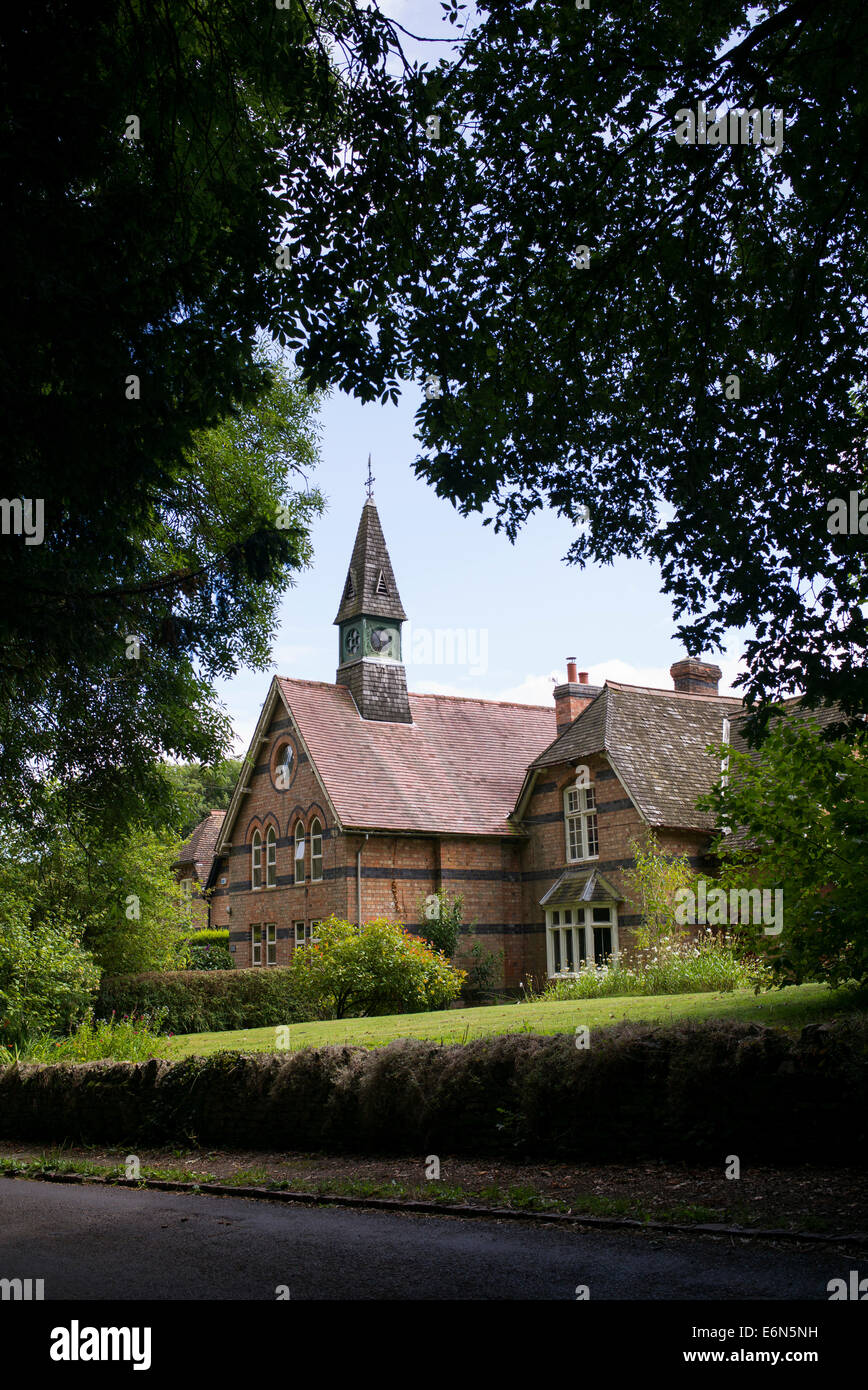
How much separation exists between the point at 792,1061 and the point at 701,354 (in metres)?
5.33

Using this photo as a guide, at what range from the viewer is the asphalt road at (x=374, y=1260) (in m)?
5.65

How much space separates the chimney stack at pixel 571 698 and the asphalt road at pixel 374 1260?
26007 mm

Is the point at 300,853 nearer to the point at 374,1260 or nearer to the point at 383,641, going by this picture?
the point at 383,641

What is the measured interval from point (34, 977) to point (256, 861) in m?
14.8

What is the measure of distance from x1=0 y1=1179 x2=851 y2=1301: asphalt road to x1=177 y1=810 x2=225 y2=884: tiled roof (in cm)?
4380

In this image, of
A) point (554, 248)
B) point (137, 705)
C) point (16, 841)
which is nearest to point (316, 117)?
point (554, 248)

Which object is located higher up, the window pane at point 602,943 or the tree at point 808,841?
the tree at point 808,841

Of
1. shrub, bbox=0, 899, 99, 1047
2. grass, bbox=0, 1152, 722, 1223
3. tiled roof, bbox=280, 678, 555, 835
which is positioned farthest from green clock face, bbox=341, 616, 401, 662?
grass, bbox=0, 1152, 722, 1223

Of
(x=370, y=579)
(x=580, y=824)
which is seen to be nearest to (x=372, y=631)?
(x=370, y=579)

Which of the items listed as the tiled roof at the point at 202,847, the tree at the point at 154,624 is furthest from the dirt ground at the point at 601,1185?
the tiled roof at the point at 202,847

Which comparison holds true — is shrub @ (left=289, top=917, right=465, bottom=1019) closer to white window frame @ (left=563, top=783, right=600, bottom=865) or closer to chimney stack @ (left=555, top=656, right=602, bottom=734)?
white window frame @ (left=563, top=783, right=600, bottom=865)

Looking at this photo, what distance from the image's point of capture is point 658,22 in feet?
26.2

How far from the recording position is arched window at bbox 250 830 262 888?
34.8 m

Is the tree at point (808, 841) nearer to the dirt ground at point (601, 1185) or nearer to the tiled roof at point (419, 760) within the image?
the dirt ground at point (601, 1185)
